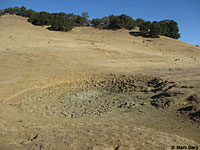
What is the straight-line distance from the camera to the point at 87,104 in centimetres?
554

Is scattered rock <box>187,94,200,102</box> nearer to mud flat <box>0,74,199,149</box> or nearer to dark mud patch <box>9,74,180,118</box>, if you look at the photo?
mud flat <box>0,74,199,149</box>

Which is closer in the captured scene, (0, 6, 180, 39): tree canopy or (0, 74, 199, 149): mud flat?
(0, 74, 199, 149): mud flat

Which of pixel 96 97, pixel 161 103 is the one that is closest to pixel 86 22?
pixel 96 97

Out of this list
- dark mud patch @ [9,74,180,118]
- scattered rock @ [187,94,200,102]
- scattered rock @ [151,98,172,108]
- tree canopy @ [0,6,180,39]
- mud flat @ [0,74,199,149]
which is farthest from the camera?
tree canopy @ [0,6,180,39]

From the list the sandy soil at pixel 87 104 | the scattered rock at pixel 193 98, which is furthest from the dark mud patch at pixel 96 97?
the scattered rock at pixel 193 98

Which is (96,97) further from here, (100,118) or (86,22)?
(86,22)

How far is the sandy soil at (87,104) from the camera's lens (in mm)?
2990

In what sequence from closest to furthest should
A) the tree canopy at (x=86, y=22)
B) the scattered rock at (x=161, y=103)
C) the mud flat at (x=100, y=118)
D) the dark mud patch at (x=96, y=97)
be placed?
the mud flat at (x=100, y=118) → the scattered rock at (x=161, y=103) → the dark mud patch at (x=96, y=97) → the tree canopy at (x=86, y=22)

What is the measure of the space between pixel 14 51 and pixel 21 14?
1476cm

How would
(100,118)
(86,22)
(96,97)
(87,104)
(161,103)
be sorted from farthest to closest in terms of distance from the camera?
(86,22) < (96,97) < (87,104) < (161,103) < (100,118)

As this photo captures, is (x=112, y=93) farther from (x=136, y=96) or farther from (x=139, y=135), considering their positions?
(x=139, y=135)

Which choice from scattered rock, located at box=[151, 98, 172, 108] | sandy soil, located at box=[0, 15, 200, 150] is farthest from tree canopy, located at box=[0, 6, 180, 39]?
scattered rock, located at box=[151, 98, 172, 108]

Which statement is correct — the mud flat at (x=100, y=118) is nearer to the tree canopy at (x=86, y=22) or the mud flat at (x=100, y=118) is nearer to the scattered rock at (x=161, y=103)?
the scattered rock at (x=161, y=103)

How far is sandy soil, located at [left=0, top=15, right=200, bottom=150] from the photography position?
9.81 ft
